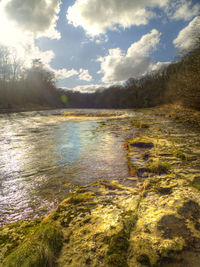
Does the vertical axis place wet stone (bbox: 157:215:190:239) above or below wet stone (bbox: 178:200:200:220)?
below

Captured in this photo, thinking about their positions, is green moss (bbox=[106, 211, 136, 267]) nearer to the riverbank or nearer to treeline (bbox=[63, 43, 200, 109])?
the riverbank

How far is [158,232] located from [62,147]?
4349 mm

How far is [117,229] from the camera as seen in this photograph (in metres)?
1.56

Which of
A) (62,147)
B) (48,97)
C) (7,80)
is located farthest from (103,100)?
(62,147)

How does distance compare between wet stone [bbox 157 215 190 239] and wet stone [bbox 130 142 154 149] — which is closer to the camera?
wet stone [bbox 157 215 190 239]

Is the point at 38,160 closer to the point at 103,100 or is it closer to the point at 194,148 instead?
the point at 194,148

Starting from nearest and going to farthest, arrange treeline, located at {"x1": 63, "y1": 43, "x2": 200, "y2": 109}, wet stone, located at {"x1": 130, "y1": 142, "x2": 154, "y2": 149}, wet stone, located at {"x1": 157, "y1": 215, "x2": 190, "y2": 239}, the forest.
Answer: wet stone, located at {"x1": 157, "y1": 215, "x2": 190, "y2": 239}, wet stone, located at {"x1": 130, "y1": 142, "x2": 154, "y2": 149}, treeline, located at {"x1": 63, "y1": 43, "x2": 200, "y2": 109}, the forest

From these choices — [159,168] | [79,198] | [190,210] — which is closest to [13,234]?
[79,198]

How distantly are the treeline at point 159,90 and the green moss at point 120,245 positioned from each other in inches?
459

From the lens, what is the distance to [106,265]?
3.98 ft

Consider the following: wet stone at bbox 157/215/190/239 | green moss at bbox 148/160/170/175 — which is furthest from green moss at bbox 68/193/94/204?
green moss at bbox 148/160/170/175

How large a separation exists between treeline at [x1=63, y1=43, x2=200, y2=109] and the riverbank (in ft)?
36.1

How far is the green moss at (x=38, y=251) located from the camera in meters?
1.24

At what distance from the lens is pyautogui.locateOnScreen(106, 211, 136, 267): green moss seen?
124 centimetres
